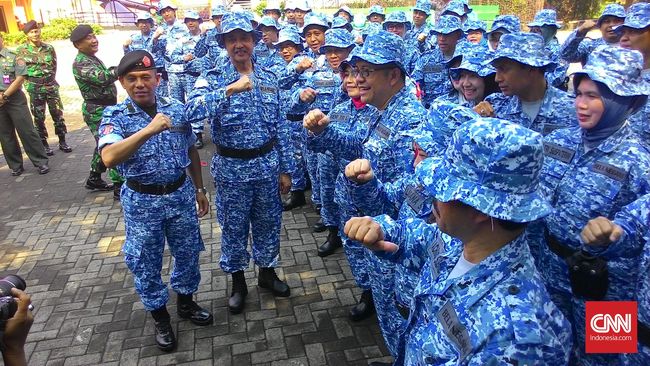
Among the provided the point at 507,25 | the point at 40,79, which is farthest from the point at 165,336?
the point at 40,79

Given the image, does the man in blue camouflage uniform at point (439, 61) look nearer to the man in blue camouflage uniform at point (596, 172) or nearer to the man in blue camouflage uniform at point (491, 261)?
the man in blue camouflage uniform at point (596, 172)

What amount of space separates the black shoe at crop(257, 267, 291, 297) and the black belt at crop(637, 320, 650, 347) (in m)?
2.83

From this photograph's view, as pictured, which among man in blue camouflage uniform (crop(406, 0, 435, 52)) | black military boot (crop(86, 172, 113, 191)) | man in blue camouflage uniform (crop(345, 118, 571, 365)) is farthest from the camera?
man in blue camouflage uniform (crop(406, 0, 435, 52))

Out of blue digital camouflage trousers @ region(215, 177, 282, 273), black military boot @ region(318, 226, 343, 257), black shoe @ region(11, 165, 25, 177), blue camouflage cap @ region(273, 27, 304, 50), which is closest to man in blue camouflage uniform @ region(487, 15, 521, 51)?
blue camouflage cap @ region(273, 27, 304, 50)

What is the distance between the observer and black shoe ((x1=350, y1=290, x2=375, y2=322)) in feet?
12.7

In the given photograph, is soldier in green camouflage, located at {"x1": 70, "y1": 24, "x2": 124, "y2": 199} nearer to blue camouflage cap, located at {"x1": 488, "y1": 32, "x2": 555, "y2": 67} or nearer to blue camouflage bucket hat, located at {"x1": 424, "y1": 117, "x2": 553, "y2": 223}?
blue camouflage cap, located at {"x1": 488, "y1": 32, "x2": 555, "y2": 67}

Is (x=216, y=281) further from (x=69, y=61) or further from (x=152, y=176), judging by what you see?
(x=69, y=61)

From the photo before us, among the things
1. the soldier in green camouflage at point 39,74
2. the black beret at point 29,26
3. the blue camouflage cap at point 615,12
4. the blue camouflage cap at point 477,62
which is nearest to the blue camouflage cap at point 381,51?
the blue camouflage cap at point 477,62

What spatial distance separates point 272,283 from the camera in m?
4.27

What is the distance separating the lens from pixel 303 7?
10047 millimetres

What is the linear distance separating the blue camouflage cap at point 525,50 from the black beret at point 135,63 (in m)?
2.55

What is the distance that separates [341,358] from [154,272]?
1624mm

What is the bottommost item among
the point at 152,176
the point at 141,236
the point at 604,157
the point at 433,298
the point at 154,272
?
the point at 154,272

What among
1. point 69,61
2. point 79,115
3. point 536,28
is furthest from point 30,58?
point 69,61
